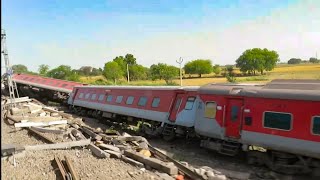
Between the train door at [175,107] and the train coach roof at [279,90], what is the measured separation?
8.65 feet

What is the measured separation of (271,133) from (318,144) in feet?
5.17

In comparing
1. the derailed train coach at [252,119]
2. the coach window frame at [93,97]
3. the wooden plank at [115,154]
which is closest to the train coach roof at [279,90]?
the derailed train coach at [252,119]

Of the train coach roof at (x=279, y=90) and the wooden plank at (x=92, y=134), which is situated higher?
the train coach roof at (x=279, y=90)

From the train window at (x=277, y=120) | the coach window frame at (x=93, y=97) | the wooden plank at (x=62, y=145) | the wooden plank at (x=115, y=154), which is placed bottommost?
the wooden plank at (x=115, y=154)

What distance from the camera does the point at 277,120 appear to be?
432 inches

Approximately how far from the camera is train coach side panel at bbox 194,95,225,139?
12836mm

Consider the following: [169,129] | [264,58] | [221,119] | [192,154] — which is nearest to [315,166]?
[221,119]

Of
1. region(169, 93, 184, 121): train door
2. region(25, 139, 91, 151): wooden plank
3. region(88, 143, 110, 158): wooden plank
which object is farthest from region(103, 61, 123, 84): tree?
region(88, 143, 110, 158): wooden plank

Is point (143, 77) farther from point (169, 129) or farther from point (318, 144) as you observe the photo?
point (318, 144)

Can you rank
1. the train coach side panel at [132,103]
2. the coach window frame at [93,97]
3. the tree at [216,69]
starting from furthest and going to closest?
the tree at [216,69] → the coach window frame at [93,97] → the train coach side panel at [132,103]

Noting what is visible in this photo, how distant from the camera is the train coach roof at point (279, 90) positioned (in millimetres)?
10199

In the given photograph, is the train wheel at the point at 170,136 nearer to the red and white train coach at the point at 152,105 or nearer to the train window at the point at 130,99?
the red and white train coach at the point at 152,105

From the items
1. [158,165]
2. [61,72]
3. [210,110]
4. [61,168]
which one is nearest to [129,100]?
[210,110]

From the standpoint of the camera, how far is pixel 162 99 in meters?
17.1
